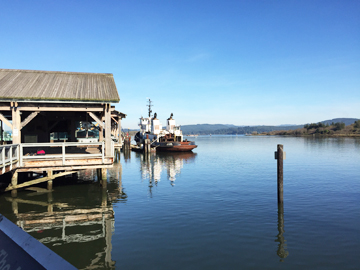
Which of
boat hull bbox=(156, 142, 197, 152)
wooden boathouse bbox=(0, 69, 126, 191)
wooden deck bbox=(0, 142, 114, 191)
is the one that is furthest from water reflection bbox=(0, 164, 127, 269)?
boat hull bbox=(156, 142, 197, 152)

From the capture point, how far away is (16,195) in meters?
15.2

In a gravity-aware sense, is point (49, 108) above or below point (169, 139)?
above

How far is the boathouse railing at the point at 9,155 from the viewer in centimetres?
1229

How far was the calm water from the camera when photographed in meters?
8.20

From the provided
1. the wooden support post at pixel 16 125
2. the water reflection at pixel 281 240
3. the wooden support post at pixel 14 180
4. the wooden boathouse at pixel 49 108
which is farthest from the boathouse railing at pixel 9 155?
the water reflection at pixel 281 240

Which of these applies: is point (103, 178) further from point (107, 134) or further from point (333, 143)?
point (333, 143)

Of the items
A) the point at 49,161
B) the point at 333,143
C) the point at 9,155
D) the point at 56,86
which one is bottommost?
the point at 333,143

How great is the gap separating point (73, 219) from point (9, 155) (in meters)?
5.04

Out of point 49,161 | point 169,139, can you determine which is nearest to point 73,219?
point 49,161

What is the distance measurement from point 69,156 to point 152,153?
3420 centimetres

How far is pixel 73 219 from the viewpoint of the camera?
38.5 ft

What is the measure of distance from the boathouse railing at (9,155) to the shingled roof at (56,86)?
2873 millimetres

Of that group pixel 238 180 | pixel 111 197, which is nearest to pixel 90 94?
pixel 111 197

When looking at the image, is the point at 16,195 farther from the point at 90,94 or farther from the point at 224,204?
the point at 224,204
